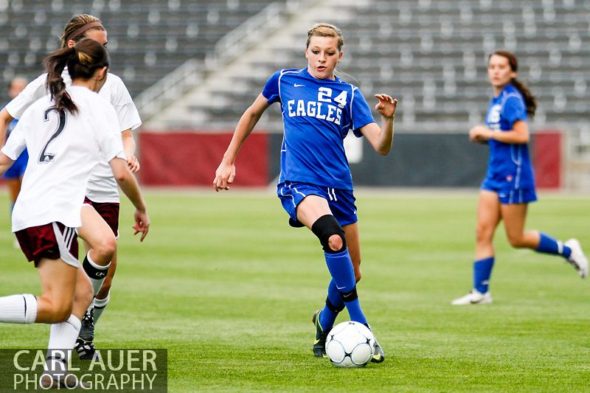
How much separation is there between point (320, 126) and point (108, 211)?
152 centimetres

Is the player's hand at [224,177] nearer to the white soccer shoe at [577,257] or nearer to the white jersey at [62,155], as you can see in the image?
the white jersey at [62,155]

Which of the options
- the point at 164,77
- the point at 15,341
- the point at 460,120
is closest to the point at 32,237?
the point at 15,341

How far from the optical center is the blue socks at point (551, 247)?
11.9 metres

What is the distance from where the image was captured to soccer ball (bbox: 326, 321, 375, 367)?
738 cm

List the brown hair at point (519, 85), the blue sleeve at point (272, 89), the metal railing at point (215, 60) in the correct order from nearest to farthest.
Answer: the blue sleeve at point (272, 89) < the brown hair at point (519, 85) < the metal railing at point (215, 60)

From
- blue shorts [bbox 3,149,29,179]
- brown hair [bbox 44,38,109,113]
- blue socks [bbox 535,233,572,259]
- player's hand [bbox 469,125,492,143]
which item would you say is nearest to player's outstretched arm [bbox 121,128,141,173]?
brown hair [bbox 44,38,109,113]

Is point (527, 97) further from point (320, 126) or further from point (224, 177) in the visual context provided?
point (224, 177)

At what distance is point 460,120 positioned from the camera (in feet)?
109

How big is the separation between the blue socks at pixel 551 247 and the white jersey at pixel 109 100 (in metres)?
5.19

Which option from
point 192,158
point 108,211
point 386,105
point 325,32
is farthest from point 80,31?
point 192,158

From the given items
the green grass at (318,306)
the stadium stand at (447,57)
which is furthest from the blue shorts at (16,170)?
the stadium stand at (447,57)

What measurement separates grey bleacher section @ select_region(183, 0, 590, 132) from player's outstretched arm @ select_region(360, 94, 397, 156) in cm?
2475

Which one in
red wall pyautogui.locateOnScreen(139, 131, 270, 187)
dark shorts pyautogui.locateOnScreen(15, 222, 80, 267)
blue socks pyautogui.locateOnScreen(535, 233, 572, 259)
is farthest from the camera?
red wall pyautogui.locateOnScreen(139, 131, 270, 187)

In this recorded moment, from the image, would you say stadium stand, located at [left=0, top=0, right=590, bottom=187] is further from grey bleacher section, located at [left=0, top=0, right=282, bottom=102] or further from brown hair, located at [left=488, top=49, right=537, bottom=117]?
brown hair, located at [left=488, top=49, right=537, bottom=117]
